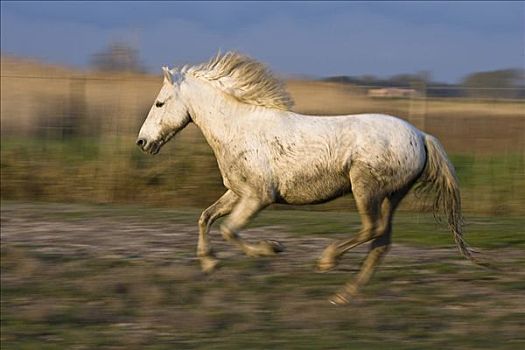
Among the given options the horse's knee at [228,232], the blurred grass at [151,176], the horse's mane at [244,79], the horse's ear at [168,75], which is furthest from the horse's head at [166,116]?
the blurred grass at [151,176]

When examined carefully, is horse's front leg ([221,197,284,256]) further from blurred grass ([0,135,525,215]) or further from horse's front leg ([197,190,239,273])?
blurred grass ([0,135,525,215])

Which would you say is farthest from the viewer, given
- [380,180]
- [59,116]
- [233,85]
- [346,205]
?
[59,116]

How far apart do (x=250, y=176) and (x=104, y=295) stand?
168 cm

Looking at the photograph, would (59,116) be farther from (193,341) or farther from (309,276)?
(193,341)

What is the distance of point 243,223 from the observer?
8.88 m

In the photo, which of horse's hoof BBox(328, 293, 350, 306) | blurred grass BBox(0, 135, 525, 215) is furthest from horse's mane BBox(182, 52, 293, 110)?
blurred grass BBox(0, 135, 525, 215)

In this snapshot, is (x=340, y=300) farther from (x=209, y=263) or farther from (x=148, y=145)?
(x=148, y=145)

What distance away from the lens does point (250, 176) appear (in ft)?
29.0

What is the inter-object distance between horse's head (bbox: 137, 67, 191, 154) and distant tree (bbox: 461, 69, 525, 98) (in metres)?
9.57

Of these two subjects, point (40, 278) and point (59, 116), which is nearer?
point (40, 278)

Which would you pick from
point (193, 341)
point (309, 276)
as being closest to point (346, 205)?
point (309, 276)

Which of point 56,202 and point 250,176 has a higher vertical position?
point 250,176

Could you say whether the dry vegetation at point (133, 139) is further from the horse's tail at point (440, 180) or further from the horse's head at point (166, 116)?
the horse's head at point (166, 116)

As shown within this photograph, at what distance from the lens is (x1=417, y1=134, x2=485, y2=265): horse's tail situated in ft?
29.1
